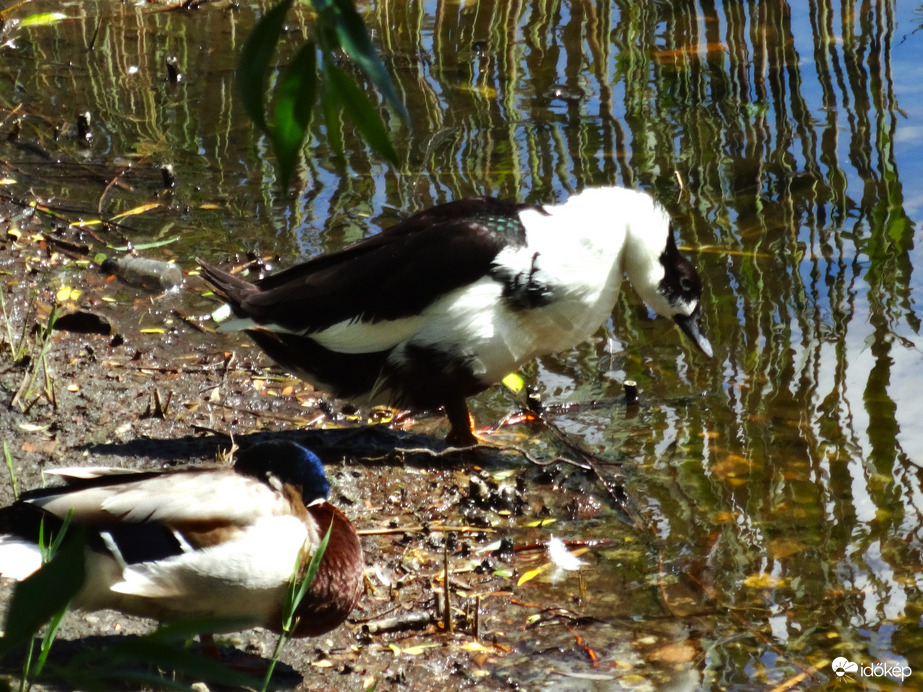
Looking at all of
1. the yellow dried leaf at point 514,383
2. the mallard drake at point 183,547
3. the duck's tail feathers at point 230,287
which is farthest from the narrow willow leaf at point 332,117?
the yellow dried leaf at point 514,383

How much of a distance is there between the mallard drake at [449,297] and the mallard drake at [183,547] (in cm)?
121

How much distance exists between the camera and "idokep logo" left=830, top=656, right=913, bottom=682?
3094 mm

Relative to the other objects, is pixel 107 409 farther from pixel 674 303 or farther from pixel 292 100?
pixel 292 100

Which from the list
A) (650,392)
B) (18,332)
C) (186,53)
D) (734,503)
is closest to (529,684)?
(734,503)

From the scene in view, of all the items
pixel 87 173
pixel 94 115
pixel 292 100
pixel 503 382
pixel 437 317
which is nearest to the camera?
pixel 292 100

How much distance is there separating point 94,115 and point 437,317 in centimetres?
411

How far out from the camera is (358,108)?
1055mm

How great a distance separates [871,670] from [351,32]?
2672 millimetres

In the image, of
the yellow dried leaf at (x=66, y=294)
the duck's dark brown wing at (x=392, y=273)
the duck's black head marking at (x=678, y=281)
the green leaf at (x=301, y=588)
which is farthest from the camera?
the yellow dried leaf at (x=66, y=294)

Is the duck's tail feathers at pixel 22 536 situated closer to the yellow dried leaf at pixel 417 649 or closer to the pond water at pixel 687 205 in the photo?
the yellow dried leaf at pixel 417 649

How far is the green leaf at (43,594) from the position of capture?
3.11 ft

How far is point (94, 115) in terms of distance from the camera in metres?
7.14

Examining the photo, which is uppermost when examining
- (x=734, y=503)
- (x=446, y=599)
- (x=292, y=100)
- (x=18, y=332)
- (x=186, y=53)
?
(x=292, y=100)

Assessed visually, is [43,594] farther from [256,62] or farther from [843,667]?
[843,667]
